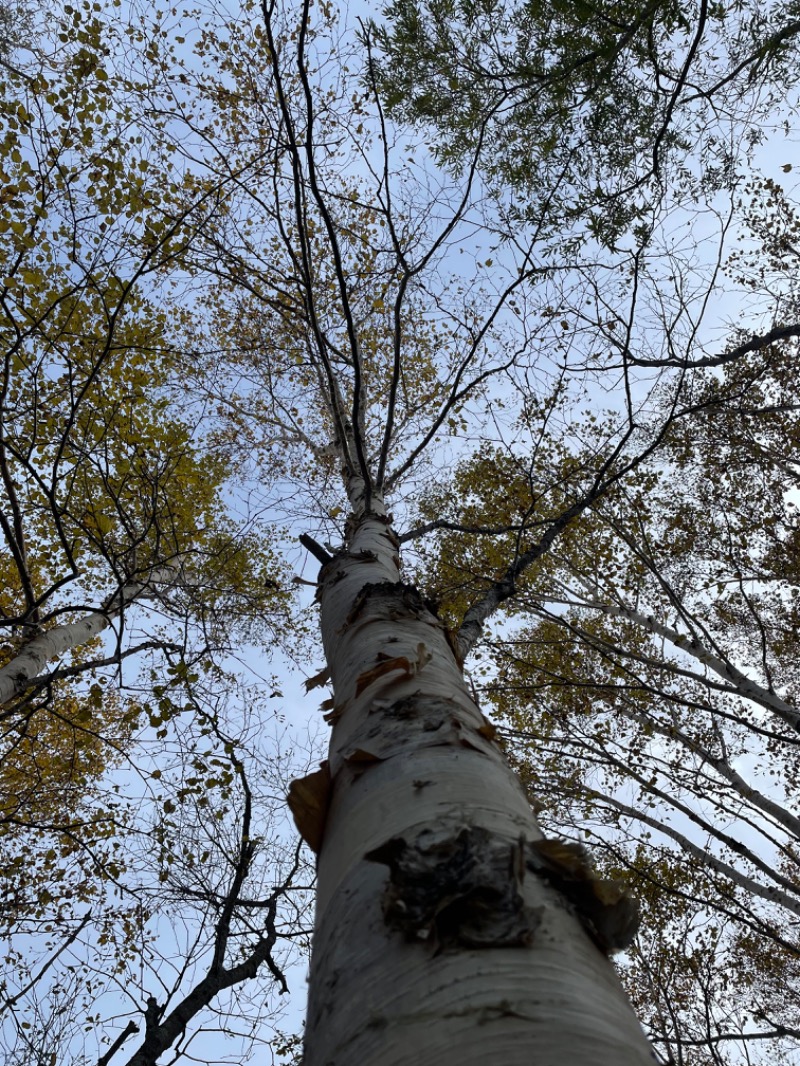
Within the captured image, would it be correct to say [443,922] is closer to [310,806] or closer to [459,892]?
[459,892]

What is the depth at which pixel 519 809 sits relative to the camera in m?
1.02

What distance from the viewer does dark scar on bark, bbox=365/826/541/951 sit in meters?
0.70

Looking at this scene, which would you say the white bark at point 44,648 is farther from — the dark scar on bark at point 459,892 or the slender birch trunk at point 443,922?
the dark scar on bark at point 459,892

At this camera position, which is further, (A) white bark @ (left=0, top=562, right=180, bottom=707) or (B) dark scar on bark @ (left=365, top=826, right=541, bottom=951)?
(A) white bark @ (left=0, top=562, right=180, bottom=707)

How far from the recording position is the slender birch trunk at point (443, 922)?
584 millimetres

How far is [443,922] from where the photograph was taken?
73 cm

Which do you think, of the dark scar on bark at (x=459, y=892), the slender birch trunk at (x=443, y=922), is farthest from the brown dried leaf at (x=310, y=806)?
the dark scar on bark at (x=459, y=892)

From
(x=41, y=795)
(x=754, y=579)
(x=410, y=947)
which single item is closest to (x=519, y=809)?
(x=410, y=947)

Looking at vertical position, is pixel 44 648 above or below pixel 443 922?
above

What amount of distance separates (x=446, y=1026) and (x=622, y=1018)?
0.20 metres

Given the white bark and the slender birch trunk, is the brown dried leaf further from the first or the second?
the white bark

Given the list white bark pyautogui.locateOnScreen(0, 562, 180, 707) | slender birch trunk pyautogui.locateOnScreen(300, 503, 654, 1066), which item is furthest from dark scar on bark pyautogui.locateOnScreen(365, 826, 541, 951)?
white bark pyautogui.locateOnScreen(0, 562, 180, 707)

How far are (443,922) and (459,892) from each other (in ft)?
0.12

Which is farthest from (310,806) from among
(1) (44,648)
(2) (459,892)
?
(1) (44,648)
